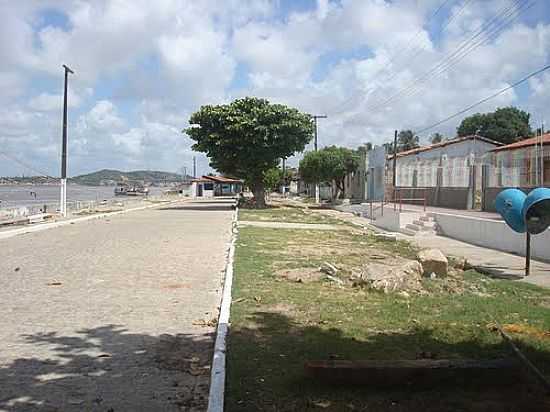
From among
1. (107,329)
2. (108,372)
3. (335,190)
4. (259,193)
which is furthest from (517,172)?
(335,190)

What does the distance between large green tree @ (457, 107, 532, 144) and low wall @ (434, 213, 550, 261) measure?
180 feet

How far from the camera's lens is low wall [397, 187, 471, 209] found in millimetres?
26906

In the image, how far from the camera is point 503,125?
74.4 meters

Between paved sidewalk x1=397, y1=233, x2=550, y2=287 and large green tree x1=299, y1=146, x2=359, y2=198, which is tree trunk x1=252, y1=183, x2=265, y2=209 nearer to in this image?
large green tree x1=299, y1=146, x2=359, y2=198

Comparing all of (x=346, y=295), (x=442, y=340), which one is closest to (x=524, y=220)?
(x=346, y=295)

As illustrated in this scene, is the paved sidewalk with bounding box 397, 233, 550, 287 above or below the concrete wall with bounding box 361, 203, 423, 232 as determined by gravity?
below

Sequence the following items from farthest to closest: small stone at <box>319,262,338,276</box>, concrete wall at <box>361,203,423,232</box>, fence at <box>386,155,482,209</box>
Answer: fence at <box>386,155,482,209</box> → concrete wall at <box>361,203,423,232</box> → small stone at <box>319,262,338,276</box>

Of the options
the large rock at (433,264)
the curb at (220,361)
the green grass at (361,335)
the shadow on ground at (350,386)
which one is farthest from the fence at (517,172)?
the shadow on ground at (350,386)

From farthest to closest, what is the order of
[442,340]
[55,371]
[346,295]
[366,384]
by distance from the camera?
[346,295]
[442,340]
[55,371]
[366,384]

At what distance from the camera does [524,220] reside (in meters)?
12.0

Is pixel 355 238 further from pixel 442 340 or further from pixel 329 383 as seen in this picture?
pixel 329 383

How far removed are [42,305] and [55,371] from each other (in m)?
3.22

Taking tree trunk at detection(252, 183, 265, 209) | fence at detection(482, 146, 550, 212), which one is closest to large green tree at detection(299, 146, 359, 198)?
tree trunk at detection(252, 183, 265, 209)

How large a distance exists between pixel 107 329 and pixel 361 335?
2.85 m
